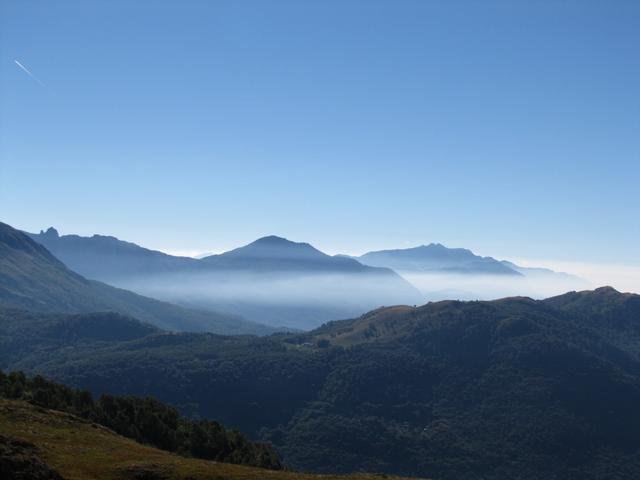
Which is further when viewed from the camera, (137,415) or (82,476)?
(137,415)

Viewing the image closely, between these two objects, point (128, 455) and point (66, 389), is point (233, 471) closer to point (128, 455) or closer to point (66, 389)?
point (128, 455)

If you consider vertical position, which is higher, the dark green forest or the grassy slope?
the grassy slope

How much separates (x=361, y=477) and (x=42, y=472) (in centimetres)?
4051

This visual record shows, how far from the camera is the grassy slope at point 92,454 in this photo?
53.8 metres

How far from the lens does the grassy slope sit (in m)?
53.8

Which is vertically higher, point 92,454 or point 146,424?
point 92,454

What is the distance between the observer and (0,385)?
91562mm

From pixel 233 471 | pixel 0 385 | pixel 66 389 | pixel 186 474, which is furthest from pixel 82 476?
pixel 66 389

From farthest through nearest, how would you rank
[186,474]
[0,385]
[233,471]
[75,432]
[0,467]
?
[0,385] < [75,432] < [233,471] < [186,474] < [0,467]

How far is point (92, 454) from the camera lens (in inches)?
2356

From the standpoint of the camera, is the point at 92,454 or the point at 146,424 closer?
the point at 92,454

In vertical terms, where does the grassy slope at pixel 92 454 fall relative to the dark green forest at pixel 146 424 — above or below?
above

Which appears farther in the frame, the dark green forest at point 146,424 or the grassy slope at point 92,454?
the dark green forest at point 146,424

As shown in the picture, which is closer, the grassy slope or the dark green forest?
the grassy slope
